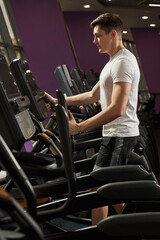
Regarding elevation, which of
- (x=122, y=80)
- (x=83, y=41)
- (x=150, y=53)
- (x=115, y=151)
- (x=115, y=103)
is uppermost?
(x=83, y=41)

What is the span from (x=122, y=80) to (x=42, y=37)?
4.38m

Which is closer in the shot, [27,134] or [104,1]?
[27,134]

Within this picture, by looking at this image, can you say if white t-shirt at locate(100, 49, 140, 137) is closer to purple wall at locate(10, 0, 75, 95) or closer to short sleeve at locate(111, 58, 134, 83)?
short sleeve at locate(111, 58, 134, 83)

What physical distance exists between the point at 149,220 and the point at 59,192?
0.62 metres

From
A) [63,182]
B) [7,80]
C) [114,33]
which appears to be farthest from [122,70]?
[63,182]

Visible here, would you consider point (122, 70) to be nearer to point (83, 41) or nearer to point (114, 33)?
point (114, 33)

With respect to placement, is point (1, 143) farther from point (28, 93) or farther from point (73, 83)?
point (73, 83)

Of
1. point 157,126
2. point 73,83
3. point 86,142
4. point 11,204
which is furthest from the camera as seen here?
point 157,126

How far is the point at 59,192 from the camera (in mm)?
2090

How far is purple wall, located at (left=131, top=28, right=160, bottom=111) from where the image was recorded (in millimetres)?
17175

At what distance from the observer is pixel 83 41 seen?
11.9 m

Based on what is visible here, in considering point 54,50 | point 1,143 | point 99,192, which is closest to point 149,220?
point 99,192

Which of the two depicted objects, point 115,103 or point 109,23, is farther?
point 109,23

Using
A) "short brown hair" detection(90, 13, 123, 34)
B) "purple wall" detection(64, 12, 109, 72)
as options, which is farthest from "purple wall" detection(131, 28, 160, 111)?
"short brown hair" detection(90, 13, 123, 34)
